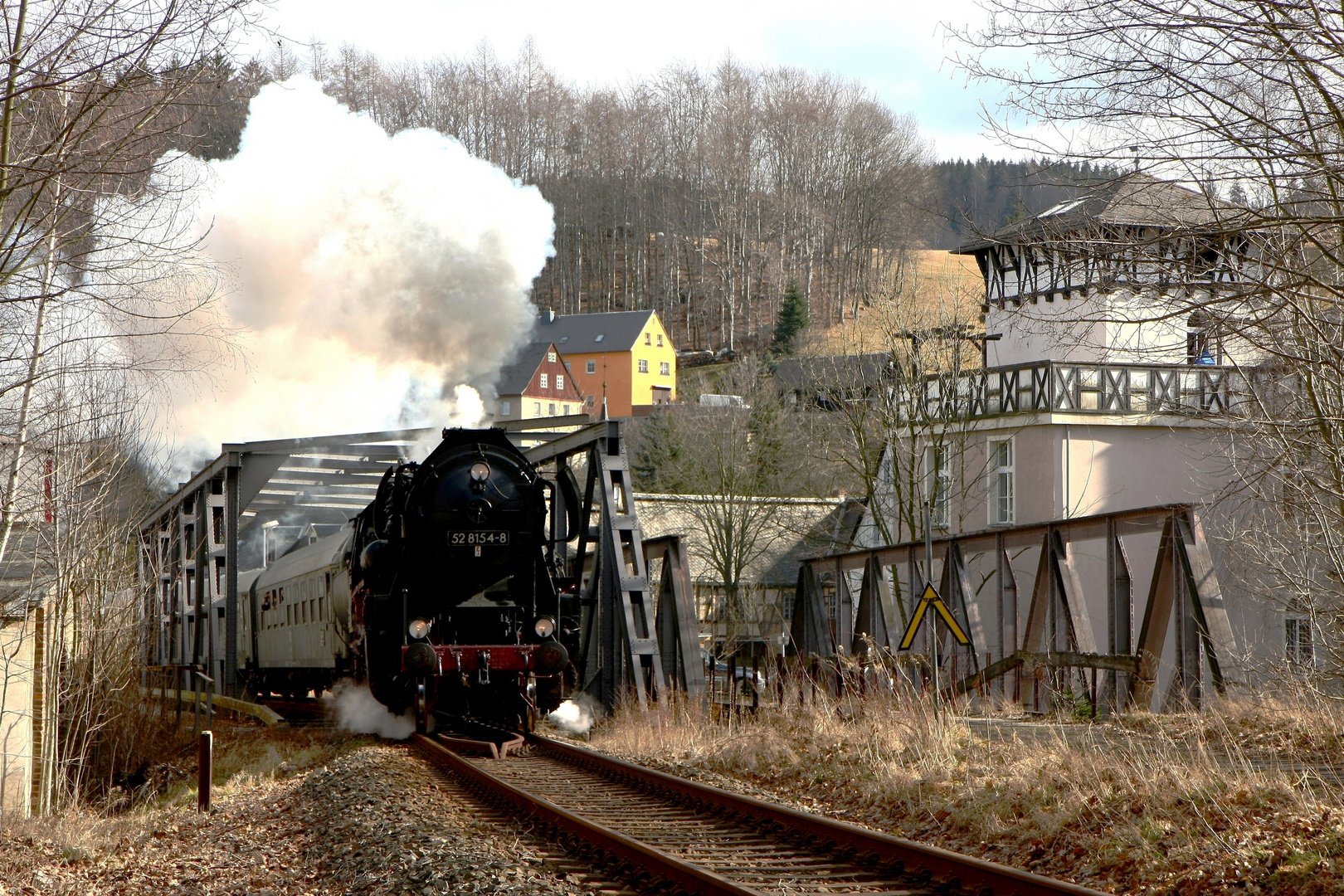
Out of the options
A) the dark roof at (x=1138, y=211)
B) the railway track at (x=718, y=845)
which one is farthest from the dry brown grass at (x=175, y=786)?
the dark roof at (x=1138, y=211)

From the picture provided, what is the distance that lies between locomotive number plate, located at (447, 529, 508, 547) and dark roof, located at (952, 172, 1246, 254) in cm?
764

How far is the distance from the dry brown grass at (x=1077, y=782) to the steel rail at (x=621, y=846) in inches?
82.1

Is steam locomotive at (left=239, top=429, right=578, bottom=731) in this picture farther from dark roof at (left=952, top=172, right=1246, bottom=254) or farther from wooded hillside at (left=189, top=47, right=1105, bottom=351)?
wooded hillside at (left=189, top=47, right=1105, bottom=351)

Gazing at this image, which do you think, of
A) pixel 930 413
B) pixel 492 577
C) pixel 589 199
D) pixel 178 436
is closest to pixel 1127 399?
pixel 930 413

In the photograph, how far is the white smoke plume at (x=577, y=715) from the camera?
17.3 meters

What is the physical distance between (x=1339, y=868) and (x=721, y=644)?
32155mm

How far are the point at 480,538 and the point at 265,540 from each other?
56.7ft

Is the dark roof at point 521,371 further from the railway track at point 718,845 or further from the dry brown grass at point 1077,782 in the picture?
the railway track at point 718,845

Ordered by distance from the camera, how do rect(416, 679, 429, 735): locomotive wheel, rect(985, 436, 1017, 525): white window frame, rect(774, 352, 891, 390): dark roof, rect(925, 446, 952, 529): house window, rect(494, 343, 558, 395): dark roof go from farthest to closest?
1. rect(494, 343, 558, 395): dark roof
2. rect(774, 352, 891, 390): dark roof
3. rect(985, 436, 1017, 525): white window frame
4. rect(925, 446, 952, 529): house window
5. rect(416, 679, 429, 735): locomotive wheel

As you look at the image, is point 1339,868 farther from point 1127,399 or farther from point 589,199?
point 589,199

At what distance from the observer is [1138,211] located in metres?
9.45

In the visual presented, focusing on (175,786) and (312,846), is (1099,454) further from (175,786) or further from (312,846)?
(312,846)

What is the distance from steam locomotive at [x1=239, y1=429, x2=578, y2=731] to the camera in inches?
564

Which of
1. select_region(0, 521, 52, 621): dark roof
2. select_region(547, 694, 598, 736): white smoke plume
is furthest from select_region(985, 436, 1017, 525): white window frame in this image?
select_region(0, 521, 52, 621): dark roof
